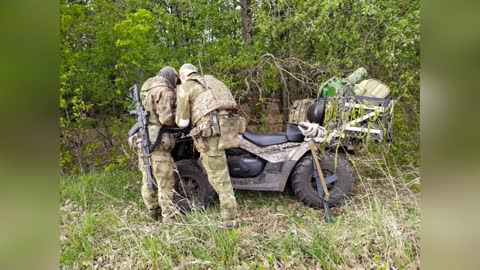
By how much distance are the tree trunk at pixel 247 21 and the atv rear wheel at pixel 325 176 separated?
8.57 ft

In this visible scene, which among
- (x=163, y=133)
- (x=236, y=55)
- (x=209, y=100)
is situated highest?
(x=236, y=55)

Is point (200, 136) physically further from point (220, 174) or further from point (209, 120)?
point (220, 174)

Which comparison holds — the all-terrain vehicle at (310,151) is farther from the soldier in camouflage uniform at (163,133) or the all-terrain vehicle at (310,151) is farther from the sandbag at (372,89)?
the soldier in camouflage uniform at (163,133)

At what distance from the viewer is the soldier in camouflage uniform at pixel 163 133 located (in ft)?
13.7

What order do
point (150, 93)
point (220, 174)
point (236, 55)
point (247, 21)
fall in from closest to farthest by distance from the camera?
point (220, 174), point (150, 93), point (236, 55), point (247, 21)

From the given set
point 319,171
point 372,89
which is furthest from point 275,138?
point 372,89

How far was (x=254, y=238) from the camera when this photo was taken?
11.6ft

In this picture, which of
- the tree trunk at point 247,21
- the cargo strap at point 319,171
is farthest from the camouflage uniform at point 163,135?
the tree trunk at point 247,21

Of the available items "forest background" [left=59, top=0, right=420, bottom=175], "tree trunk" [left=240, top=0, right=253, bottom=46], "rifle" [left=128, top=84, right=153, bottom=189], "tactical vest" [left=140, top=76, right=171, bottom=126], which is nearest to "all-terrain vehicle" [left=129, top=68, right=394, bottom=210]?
"rifle" [left=128, top=84, right=153, bottom=189]

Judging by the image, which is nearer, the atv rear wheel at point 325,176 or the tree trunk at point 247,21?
the atv rear wheel at point 325,176

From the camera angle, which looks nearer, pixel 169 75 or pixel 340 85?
pixel 169 75

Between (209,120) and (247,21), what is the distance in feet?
9.85
